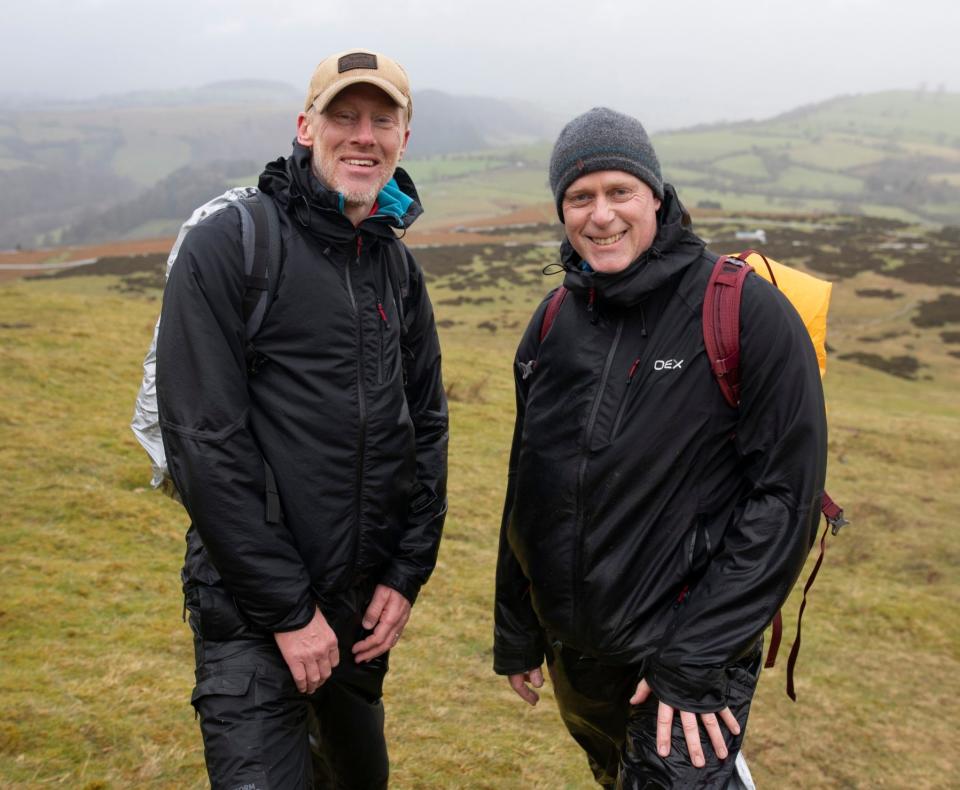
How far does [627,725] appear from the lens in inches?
139

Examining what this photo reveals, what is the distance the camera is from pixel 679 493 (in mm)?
3213

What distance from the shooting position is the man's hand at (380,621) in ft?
12.4

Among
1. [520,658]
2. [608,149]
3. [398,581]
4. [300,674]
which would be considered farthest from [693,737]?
[608,149]

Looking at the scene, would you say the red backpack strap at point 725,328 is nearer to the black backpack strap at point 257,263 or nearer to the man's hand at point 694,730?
the man's hand at point 694,730

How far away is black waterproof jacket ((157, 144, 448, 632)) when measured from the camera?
3.13 meters

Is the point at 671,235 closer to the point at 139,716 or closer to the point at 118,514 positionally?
the point at 139,716

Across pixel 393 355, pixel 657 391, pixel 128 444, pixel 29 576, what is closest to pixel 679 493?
pixel 657 391

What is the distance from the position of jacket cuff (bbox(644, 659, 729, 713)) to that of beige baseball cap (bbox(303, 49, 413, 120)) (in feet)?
9.01

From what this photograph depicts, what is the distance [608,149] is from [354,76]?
1.17 metres

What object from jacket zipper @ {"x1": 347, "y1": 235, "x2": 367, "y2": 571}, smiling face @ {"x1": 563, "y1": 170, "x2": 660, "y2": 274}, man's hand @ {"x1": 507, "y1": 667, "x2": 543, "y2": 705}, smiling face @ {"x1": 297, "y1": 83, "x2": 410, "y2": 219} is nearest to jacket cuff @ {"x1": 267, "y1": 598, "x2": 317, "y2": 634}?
jacket zipper @ {"x1": 347, "y1": 235, "x2": 367, "y2": 571}

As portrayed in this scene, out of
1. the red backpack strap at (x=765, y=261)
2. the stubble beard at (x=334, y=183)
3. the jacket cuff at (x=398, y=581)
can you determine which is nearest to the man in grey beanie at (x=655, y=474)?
the red backpack strap at (x=765, y=261)

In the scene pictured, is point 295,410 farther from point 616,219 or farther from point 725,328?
point 725,328

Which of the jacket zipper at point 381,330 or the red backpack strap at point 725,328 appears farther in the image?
the jacket zipper at point 381,330

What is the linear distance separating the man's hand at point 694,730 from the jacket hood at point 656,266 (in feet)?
5.44
